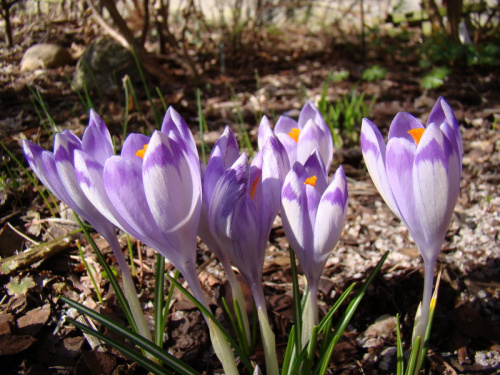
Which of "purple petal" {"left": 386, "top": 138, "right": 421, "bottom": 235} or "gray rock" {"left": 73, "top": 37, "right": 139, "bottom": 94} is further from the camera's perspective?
"gray rock" {"left": 73, "top": 37, "right": 139, "bottom": 94}

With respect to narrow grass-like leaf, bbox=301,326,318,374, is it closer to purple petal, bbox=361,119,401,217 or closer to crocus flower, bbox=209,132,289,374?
crocus flower, bbox=209,132,289,374

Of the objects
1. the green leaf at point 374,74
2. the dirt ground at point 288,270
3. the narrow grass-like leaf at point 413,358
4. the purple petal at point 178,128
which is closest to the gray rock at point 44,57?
the dirt ground at point 288,270

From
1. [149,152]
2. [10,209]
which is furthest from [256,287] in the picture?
[10,209]

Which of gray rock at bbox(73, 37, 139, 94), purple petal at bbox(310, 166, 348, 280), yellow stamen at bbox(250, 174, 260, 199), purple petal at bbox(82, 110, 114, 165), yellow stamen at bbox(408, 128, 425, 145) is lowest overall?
purple petal at bbox(310, 166, 348, 280)

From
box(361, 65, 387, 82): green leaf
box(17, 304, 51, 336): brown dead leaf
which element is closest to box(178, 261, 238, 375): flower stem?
box(17, 304, 51, 336): brown dead leaf

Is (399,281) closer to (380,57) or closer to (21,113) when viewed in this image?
(21,113)

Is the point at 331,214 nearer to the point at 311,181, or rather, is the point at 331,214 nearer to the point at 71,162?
the point at 311,181
